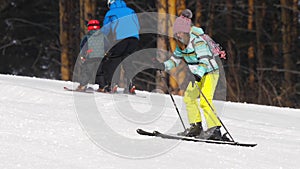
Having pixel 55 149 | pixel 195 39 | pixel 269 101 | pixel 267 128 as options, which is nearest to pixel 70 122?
pixel 55 149

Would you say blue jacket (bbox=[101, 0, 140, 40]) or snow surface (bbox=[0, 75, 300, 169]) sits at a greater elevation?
blue jacket (bbox=[101, 0, 140, 40])

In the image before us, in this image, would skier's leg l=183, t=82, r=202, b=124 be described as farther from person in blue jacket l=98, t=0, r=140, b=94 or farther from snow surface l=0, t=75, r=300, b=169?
person in blue jacket l=98, t=0, r=140, b=94

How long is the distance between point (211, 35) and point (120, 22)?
1004 cm

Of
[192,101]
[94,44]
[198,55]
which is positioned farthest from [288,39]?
[198,55]

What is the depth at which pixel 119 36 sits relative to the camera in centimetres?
934

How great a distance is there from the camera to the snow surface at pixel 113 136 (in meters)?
5.09

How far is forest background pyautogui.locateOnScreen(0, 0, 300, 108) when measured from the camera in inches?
680

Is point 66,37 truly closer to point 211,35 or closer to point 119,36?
point 211,35

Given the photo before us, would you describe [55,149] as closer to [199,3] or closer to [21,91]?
[21,91]

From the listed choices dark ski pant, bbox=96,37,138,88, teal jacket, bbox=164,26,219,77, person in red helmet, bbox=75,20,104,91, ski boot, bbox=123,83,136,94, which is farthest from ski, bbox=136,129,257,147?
person in red helmet, bbox=75,20,104,91

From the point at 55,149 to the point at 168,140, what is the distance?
139 cm

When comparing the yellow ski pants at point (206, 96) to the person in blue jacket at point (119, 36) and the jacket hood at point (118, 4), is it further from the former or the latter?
the jacket hood at point (118, 4)

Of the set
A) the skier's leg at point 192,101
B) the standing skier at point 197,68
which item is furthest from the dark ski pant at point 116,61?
the skier's leg at point 192,101

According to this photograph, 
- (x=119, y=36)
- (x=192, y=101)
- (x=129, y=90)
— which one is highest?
(x=119, y=36)
